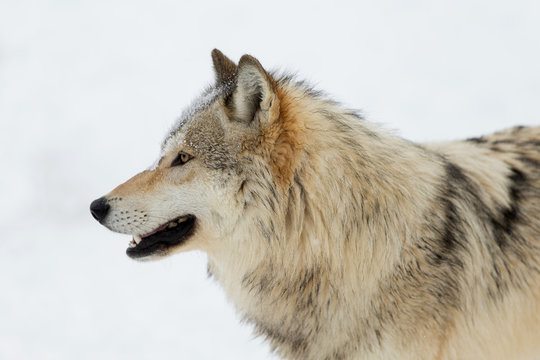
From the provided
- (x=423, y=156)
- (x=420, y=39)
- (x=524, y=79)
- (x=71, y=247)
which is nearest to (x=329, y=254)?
(x=423, y=156)

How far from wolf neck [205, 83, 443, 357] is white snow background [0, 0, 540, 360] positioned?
6.03ft

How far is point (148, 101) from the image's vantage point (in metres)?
8.62

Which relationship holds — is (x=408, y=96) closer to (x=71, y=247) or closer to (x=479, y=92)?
(x=479, y=92)

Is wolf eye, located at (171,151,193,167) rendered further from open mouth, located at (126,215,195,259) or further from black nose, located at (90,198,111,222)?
black nose, located at (90,198,111,222)

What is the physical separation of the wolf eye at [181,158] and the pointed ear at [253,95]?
32 cm

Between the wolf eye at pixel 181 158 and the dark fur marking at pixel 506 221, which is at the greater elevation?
the wolf eye at pixel 181 158

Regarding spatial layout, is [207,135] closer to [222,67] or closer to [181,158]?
[181,158]

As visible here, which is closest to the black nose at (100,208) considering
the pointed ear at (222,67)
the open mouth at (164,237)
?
the open mouth at (164,237)

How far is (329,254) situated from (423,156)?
2.38 ft

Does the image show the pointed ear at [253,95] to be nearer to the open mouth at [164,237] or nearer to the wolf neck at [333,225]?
the wolf neck at [333,225]

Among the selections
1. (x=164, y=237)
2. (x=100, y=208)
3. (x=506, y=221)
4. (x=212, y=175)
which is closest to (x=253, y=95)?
(x=212, y=175)

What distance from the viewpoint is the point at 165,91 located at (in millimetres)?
8750

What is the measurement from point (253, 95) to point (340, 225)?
769 mm

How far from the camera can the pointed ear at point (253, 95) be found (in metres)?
2.79
